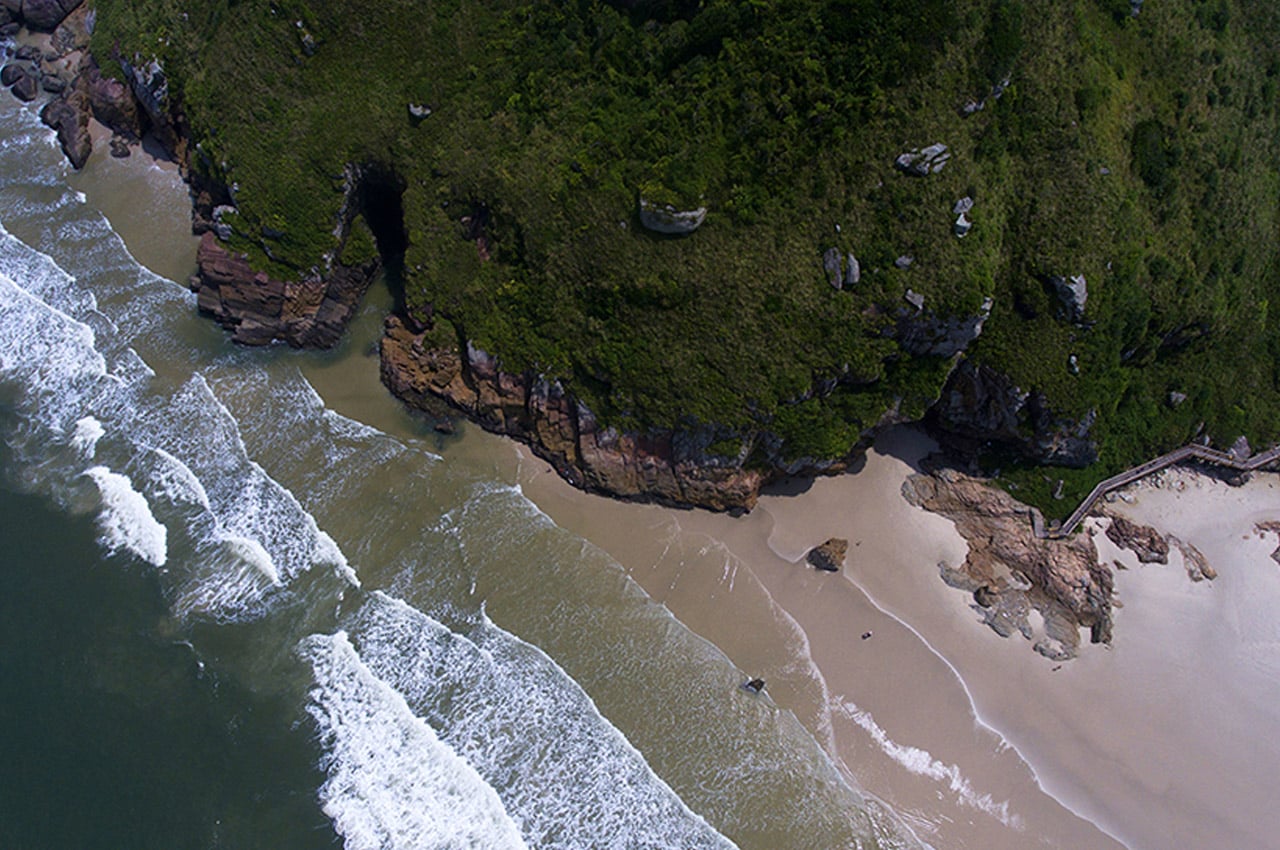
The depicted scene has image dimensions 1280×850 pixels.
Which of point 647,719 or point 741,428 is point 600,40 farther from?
point 647,719

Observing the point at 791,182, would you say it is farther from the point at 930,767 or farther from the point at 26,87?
the point at 26,87

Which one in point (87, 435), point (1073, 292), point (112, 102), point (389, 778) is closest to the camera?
point (389, 778)

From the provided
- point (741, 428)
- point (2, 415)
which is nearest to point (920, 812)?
point (741, 428)

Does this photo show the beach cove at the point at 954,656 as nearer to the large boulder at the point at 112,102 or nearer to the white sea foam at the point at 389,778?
the white sea foam at the point at 389,778

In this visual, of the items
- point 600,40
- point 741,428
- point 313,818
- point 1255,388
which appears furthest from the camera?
point 1255,388

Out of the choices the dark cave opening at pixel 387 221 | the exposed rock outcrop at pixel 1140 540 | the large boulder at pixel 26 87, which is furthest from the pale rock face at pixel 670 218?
the large boulder at pixel 26 87

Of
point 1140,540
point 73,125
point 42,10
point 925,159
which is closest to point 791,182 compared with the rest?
point 925,159
